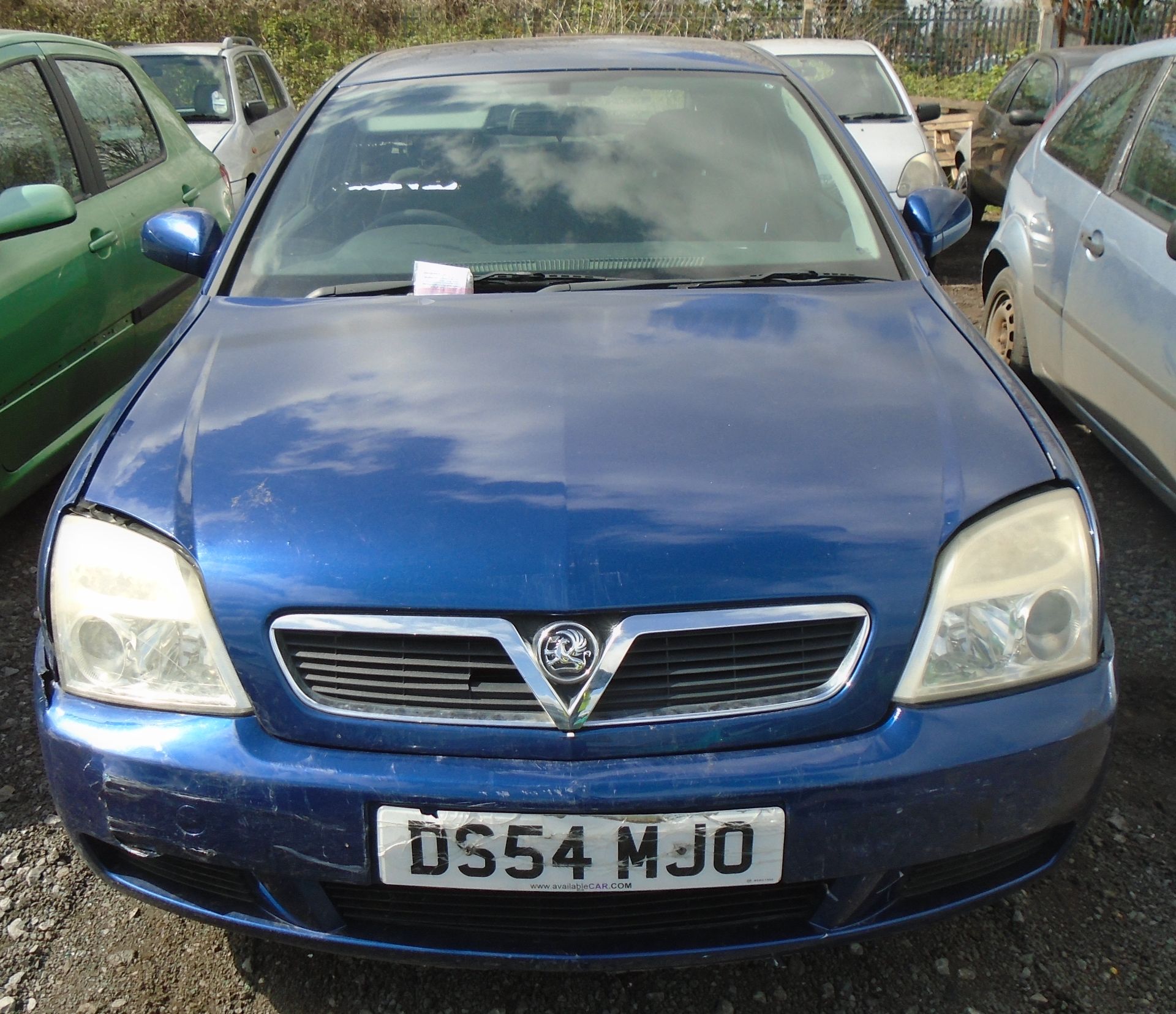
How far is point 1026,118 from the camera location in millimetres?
8438

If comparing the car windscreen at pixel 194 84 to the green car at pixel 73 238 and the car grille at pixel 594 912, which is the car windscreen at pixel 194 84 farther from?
the car grille at pixel 594 912

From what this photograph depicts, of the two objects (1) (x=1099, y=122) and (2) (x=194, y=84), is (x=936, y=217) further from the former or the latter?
(2) (x=194, y=84)

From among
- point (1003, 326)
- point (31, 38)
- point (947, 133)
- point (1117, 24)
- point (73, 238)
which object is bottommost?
point (947, 133)

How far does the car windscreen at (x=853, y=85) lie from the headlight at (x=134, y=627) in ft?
23.4

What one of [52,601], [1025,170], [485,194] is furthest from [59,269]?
[1025,170]

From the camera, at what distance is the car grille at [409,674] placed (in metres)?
1.67

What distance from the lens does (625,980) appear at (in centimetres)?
205

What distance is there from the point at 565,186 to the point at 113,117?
2.68 m

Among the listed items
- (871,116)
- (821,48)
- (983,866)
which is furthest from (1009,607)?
(821,48)

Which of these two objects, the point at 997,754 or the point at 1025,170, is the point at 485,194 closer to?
the point at 997,754

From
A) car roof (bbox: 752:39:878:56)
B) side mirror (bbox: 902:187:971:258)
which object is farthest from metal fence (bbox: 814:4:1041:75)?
side mirror (bbox: 902:187:971:258)

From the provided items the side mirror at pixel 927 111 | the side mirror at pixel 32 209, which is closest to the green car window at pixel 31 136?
the side mirror at pixel 32 209

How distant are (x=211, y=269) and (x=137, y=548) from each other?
1.08 meters

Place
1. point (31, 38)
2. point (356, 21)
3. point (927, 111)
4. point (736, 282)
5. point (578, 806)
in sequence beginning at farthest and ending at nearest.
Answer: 1. point (356, 21)
2. point (927, 111)
3. point (31, 38)
4. point (736, 282)
5. point (578, 806)
